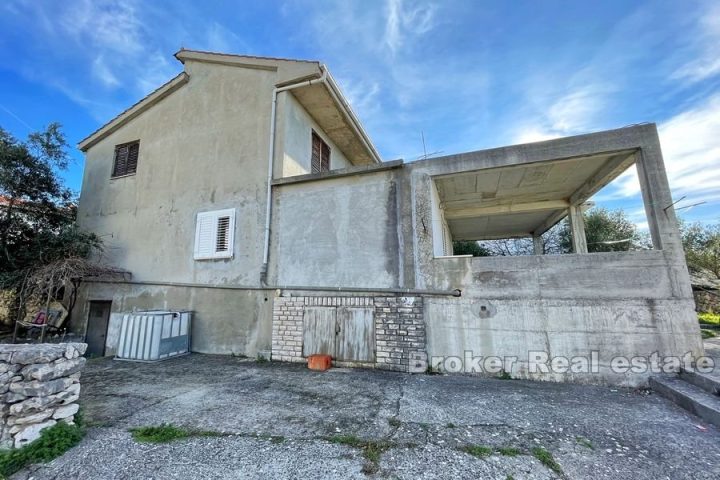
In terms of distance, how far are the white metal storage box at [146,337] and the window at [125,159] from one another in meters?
5.44

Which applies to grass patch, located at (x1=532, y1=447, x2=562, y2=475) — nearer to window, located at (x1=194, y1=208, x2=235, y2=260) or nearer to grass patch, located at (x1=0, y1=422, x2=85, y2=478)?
grass patch, located at (x1=0, y1=422, x2=85, y2=478)

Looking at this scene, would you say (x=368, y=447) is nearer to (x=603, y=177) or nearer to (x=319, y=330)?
(x=319, y=330)

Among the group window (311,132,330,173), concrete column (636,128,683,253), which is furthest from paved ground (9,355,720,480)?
window (311,132,330,173)

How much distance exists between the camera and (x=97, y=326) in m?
8.80

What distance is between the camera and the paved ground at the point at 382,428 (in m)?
2.55

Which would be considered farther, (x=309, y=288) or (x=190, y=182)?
(x=190, y=182)

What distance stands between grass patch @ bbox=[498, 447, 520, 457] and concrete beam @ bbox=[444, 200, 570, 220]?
23.2 ft

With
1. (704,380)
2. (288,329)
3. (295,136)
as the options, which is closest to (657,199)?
(704,380)

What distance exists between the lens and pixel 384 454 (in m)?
2.75

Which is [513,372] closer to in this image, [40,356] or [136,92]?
[40,356]

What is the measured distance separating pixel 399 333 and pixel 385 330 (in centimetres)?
28

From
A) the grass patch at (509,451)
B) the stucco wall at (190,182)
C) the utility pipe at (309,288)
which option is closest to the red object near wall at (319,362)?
the utility pipe at (309,288)

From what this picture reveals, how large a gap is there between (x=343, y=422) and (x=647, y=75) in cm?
845

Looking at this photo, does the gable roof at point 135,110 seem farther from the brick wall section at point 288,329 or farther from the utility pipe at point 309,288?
the brick wall section at point 288,329
